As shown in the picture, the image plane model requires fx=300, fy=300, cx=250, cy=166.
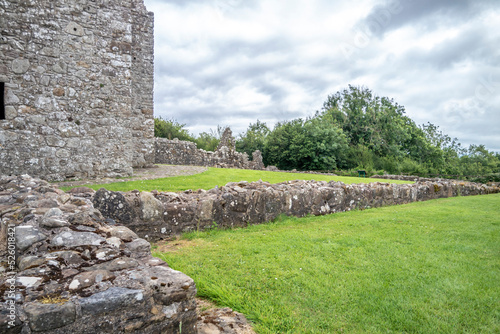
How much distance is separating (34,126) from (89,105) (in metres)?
1.52

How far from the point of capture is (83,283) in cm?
184

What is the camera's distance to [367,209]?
8602 millimetres

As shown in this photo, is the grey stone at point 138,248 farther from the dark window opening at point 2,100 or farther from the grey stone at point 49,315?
the dark window opening at point 2,100

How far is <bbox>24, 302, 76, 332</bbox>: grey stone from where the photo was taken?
1547mm

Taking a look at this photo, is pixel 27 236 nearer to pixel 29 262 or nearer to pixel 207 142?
pixel 29 262

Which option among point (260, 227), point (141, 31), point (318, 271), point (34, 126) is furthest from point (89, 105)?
point (318, 271)

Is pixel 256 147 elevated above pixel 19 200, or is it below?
above

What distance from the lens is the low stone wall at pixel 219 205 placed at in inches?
179

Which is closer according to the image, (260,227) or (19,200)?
(19,200)

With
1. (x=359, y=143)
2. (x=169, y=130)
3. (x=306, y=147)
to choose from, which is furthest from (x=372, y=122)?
(x=169, y=130)

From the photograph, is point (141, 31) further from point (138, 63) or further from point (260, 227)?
point (260, 227)

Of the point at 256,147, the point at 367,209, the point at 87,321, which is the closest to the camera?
the point at 87,321

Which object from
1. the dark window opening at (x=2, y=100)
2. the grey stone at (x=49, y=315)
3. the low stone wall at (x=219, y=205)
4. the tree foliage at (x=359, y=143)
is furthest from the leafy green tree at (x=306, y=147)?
the grey stone at (x=49, y=315)

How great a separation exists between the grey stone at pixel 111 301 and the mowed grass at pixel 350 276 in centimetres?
107
